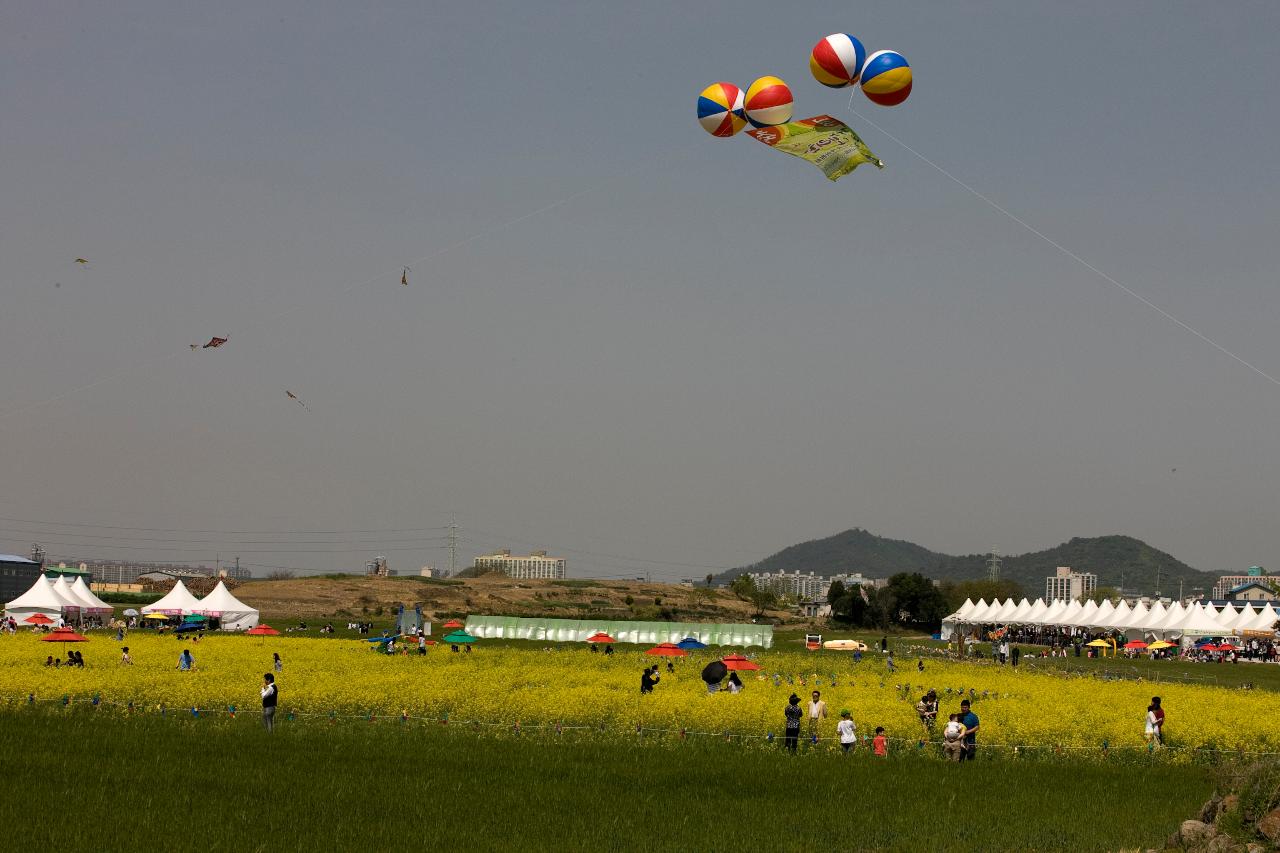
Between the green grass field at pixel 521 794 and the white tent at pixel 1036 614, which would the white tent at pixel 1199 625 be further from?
the green grass field at pixel 521 794

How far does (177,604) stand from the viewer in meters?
81.9

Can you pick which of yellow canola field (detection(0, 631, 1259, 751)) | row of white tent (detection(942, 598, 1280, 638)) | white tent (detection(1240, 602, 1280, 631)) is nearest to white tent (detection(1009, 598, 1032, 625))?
row of white tent (detection(942, 598, 1280, 638))

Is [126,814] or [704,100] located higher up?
[704,100]

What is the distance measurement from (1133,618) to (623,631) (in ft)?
116

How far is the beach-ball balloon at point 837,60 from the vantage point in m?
24.3

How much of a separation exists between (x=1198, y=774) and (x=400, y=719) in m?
19.0

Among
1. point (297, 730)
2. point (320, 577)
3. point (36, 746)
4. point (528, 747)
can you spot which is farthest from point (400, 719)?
point (320, 577)

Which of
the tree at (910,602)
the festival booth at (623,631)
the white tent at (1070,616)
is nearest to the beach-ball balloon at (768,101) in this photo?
the festival booth at (623,631)

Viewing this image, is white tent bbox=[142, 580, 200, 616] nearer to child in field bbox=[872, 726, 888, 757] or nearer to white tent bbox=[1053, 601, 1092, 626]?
white tent bbox=[1053, 601, 1092, 626]

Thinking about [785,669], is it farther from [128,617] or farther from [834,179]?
[128,617]

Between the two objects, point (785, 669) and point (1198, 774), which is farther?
point (785, 669)

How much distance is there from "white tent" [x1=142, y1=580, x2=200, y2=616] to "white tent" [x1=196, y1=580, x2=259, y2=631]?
519mm

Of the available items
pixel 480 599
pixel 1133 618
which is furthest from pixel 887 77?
pixel 480 599

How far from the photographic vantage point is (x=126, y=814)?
2058 centimetres
